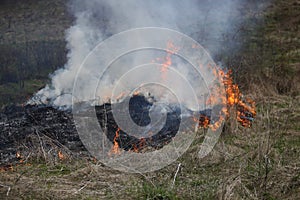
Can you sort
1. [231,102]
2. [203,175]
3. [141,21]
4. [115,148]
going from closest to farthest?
[203,175] < [115,148] < [231,102] < [141,21]

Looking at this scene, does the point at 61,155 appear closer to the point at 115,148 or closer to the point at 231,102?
the point at 115,148

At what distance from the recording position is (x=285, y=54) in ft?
38.8

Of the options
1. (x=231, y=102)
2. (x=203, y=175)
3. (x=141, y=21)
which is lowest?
(x=203, y=175)

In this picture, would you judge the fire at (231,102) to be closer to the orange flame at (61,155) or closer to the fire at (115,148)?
the fire at (115,148)

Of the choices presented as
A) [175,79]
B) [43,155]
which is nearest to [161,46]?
[175,79]

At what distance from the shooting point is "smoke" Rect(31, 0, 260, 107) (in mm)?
12922

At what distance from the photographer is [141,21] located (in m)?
13.3

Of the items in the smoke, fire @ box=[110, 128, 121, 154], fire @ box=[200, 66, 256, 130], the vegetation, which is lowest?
the vegetation

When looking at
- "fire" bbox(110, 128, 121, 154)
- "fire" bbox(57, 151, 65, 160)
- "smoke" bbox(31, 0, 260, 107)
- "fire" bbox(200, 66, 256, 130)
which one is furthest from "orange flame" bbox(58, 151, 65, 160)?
"smoke" bbox(31, 0, 260, 107)

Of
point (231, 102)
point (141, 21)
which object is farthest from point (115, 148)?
point (141, 21)

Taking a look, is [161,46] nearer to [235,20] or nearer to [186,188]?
[235,20]

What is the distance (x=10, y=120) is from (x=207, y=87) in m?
4.52

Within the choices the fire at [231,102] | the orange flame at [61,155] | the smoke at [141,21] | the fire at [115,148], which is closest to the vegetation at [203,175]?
the orange flame at [61,155]

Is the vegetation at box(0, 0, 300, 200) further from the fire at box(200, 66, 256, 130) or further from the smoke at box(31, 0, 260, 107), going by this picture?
the smoke at box(31, 0, 260, 107)
